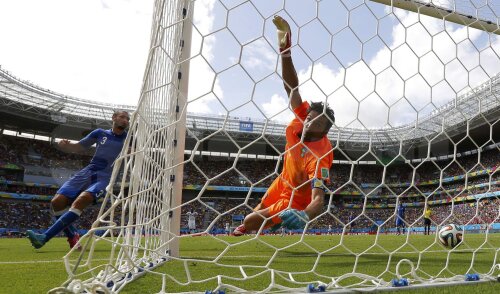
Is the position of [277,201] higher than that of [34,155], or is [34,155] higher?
[34,155]

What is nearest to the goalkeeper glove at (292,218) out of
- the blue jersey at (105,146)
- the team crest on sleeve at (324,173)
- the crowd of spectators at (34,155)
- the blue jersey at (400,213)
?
the team crest on sleeve at (324,173)

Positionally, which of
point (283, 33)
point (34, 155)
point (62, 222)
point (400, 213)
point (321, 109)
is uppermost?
point (34, 155)

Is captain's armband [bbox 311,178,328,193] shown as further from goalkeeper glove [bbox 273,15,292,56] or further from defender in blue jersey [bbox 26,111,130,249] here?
defender in blue jersey [bbox 26,111,130,249]

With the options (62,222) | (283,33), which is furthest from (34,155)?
(283,33)

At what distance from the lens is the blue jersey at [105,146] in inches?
158

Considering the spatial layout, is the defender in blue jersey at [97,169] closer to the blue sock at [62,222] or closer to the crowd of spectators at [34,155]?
the blue sock at [62,222]

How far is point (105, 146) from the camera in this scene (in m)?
4.01

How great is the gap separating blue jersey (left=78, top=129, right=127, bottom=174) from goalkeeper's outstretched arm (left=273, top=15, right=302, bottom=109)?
2446 mm

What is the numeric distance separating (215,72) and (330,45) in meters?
0.75

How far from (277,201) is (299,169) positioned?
1.04 ft

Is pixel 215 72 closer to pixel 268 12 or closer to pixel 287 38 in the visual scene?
pixel 268 12

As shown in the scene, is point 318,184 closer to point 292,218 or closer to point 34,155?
point 292,218

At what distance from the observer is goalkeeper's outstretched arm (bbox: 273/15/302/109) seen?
1.97m

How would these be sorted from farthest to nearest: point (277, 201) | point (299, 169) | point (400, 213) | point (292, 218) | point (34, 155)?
point (34, 155) → point (400, 213) → point (277, 201) → point (299, 169) → point (292, 218)
